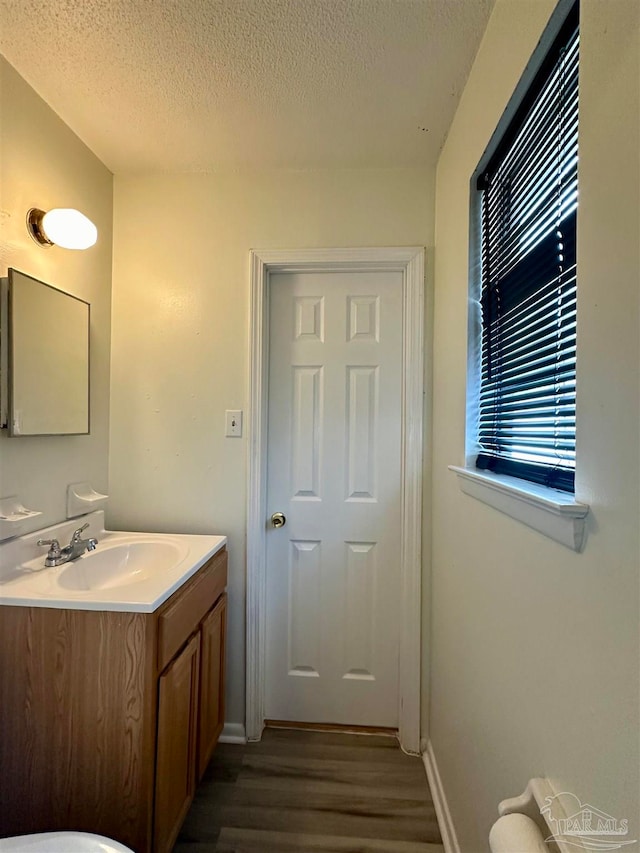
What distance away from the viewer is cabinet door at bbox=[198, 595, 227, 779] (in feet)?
4.33

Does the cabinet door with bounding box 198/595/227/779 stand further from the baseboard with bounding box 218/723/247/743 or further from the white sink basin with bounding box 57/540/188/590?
the white sink basin with bounding box 57/540/188/590

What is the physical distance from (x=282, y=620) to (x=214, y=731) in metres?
0.46

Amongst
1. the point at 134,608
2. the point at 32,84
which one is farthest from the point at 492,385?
the point at 32,84

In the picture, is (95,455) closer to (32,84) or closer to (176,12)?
(32,84)

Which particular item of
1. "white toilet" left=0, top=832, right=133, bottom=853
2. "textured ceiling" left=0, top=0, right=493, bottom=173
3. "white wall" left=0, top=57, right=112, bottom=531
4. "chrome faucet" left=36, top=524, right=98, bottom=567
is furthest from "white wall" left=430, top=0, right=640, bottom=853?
"white wall" left=0, top=57, right=112, bottom=531

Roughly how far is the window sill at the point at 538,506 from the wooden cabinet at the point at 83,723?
3.10ft

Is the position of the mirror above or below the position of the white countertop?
above

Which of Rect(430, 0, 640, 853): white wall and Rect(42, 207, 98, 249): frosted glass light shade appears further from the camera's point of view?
Rect(42, 207, 98, 249): frosted glass light shade

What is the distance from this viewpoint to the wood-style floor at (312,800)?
123 centimetres

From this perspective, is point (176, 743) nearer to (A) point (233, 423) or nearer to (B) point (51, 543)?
(B) point (51, 543)

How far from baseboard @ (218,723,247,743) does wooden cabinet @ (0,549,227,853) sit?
609 mm

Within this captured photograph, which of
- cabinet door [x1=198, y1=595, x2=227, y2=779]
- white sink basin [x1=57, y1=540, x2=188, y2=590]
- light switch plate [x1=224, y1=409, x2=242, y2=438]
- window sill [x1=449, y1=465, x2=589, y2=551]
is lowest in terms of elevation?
cabinet door [x1=198, y1=595, x2=227, y2=779]

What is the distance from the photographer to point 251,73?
47.1 inches

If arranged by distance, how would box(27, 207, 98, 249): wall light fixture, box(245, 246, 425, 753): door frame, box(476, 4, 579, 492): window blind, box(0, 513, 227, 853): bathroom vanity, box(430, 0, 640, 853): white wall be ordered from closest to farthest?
box(430, 0, 640, 853): white wall < box(476, 4, 579, 492): window blind < box(0, 513, 227, 853): bathroom vanity < box(27, 207, 98, 249): wall light fixture < box(245, 246, 425, 753): door frame
